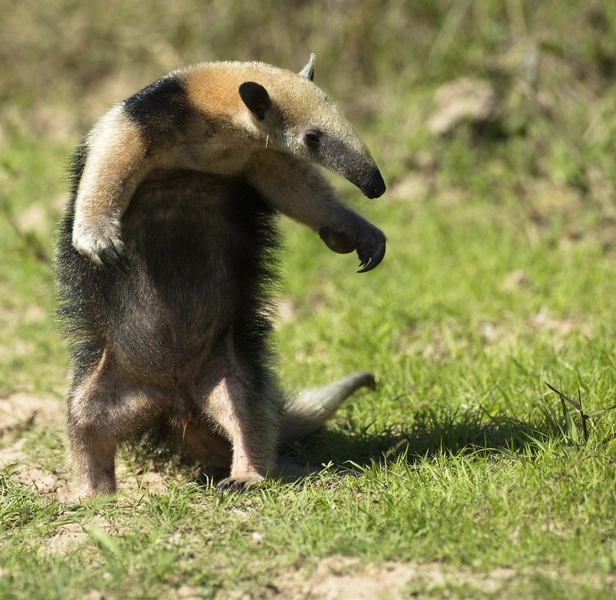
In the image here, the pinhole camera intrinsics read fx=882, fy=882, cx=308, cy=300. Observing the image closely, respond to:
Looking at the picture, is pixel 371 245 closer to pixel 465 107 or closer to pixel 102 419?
pixel 102 419

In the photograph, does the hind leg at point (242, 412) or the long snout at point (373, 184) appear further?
the hind leg at point (242, 412)

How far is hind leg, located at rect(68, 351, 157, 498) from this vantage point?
166 inches

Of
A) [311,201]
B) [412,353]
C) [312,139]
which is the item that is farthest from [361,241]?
[412,353]

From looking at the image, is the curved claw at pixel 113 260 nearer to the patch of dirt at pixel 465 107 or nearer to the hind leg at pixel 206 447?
the hind leg at pixel 206 447

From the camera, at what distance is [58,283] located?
447 centimetres

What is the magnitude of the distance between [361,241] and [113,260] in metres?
1.34

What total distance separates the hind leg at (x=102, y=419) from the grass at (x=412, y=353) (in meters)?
0.21

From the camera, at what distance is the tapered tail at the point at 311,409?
465cm

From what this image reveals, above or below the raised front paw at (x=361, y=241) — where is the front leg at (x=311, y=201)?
above

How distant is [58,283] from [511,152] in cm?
541

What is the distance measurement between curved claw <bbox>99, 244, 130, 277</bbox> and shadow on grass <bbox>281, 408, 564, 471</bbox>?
1.37 m

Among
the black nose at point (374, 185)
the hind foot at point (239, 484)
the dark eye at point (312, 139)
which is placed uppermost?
the dark eye at point (312, 139)

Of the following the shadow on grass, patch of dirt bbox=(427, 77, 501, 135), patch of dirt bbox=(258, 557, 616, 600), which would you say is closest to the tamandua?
the shadow on grass

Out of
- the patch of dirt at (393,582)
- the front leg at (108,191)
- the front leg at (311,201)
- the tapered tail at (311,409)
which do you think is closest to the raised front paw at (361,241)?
the front leg at (311,201)
